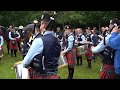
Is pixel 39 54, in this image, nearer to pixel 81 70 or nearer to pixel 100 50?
pixel 100 50

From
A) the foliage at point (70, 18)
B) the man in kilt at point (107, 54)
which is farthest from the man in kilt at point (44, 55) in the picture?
the foliage at point (70, 18)

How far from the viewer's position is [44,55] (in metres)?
4.55

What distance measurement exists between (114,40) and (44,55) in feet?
3.68

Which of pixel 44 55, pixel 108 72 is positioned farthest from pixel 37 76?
pixel 108 72

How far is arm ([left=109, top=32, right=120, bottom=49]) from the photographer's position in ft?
16.8

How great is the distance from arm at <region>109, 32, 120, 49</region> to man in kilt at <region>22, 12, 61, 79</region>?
0.86m

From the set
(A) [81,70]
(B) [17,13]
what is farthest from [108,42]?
(B) [17,13]

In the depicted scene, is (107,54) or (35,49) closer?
(35,49)

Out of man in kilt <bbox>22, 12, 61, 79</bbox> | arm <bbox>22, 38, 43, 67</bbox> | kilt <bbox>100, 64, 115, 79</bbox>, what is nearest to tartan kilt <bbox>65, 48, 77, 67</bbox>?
kilt <bbox>100, 64, 115, 79</bbox>

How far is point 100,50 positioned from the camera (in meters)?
5.15

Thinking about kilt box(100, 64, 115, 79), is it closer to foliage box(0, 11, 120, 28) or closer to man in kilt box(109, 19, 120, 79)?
man in kilt box(109, 19, 120, 79)

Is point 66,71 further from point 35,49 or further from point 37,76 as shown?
point 35,49

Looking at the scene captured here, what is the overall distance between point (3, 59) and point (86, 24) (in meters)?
11.0
